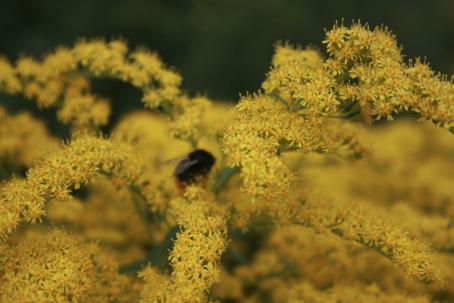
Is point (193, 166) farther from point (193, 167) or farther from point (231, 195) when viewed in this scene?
point (231, 195)

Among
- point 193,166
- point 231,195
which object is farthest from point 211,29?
point 193,166

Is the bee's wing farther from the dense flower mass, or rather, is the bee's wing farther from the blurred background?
the blurred background

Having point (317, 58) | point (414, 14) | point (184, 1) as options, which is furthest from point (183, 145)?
point (414, 14)

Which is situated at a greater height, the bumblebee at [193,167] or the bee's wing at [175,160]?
the bee's wing at [175,160]

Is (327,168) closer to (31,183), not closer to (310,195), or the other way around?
(310,195)

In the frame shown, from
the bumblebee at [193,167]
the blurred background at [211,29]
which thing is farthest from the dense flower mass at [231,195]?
the blurred background at [211,29]

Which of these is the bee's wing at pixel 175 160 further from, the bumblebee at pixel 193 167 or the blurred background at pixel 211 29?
the blurred background at pixel 211 29
